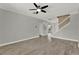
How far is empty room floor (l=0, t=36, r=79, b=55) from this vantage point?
184 cm

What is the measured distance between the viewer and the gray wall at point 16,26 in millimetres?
1814

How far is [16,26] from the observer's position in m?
1.88

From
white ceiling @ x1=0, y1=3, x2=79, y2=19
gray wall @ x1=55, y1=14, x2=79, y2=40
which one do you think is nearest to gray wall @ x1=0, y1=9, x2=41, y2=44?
white ceiling @ x1=0, y1=3, x2=79, y2=19

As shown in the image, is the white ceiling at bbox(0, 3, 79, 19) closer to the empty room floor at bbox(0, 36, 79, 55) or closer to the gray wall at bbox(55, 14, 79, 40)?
the gray wall at bbox(55, 14, 79, 40)

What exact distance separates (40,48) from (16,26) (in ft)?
1.92

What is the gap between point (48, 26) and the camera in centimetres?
188

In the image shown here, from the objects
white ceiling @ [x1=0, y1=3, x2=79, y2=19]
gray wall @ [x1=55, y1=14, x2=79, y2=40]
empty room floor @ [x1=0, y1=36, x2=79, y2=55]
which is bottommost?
empty room floor @ [x1=0, y1=36, x2=79, y2=55]

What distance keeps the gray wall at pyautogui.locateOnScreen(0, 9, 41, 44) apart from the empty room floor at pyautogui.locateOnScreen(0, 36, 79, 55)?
5.0 inches

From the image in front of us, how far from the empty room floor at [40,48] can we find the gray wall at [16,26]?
0.13 m
